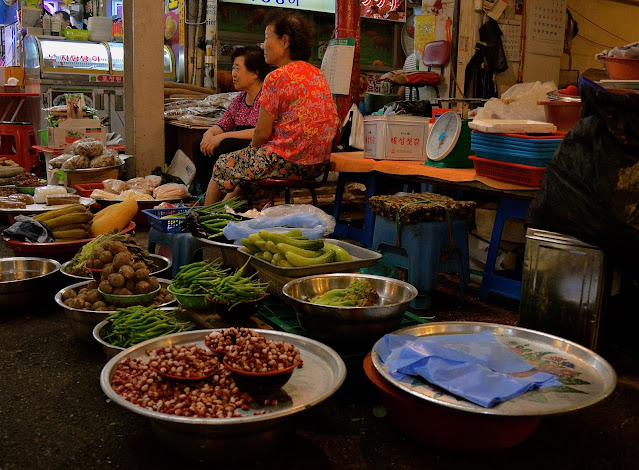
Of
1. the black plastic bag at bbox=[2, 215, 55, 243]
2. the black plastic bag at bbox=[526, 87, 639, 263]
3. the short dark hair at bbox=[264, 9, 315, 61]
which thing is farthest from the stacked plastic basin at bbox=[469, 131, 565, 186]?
the black plastic bag at bbox=[2, 215, 55, 243]

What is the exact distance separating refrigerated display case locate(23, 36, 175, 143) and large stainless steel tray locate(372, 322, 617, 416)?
8949 mm

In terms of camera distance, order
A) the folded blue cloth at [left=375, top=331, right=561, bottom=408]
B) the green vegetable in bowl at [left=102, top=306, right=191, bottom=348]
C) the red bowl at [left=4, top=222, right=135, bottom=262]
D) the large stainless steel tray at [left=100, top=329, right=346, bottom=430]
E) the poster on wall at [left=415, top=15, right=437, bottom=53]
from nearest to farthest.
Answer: the large stainless steel tray at [left=100, top=329, right=346, bottom=430] < the folded blue cloth at [left=375, top=331, right=561, bottom=408] < the green vegetable in bowl at [left=102, top=306, right=191, bottom=348] < the red bowl at [left=4, top=222, right=135, bottom=262] < the poster on wall at [left=415, top=15, right=437, bottom=53]

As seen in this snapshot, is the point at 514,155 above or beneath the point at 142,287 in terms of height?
above

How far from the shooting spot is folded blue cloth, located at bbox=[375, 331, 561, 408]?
223 centimetres

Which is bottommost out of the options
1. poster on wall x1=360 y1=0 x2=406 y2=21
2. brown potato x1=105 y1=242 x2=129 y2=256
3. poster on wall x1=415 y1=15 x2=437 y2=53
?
brown potato x1=105 y1=242 x2=129 y2=256

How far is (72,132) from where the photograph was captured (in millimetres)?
8305

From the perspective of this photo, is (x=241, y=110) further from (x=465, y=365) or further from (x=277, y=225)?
(x=465, y=365)

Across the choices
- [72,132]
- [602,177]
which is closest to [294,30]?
[602,177]

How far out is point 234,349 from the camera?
2.45 meters

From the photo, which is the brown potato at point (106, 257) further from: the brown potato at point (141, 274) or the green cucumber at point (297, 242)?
the green cucumber at point (297, 242)

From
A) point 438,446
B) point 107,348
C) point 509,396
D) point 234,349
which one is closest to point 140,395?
point 234,349

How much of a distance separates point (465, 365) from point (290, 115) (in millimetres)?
3355

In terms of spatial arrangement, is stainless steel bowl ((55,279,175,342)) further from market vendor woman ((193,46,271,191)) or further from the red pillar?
the red pillar

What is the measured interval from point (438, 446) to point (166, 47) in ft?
33.2
